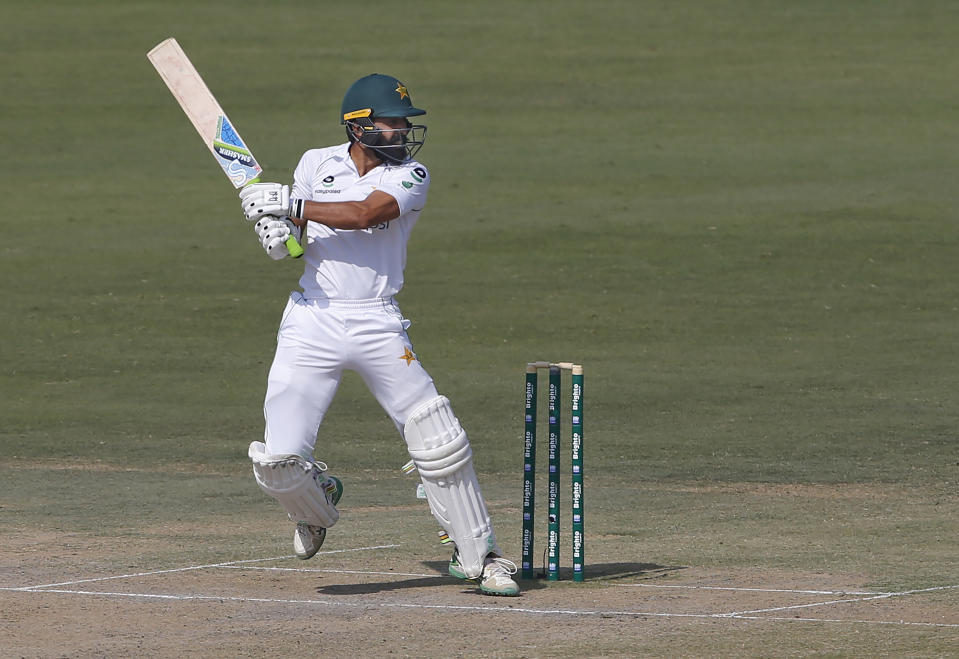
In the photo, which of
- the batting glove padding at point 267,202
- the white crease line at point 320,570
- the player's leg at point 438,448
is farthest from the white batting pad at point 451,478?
the batting glove padding at point 267,202

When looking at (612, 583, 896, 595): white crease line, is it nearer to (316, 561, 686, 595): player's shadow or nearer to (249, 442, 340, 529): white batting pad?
(316, 561, 686, 595): player's shadow

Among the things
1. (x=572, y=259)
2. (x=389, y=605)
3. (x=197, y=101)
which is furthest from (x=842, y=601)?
(x=572, y=259)

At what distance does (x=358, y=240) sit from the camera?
782cm

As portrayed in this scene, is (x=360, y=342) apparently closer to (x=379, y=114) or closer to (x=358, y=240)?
(x=358, y=240)

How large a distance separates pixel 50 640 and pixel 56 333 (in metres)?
11.0

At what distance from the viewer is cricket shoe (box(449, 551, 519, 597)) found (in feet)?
25.1

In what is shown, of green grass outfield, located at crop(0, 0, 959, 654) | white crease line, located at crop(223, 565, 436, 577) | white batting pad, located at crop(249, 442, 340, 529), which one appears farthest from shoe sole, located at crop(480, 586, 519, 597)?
green grass outfield, located at crop(0, 0, 959, 654)

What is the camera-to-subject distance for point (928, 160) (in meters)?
26.2

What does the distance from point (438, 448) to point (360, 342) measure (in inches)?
22.8

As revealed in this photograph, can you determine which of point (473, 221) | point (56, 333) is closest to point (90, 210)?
point (473, 221)

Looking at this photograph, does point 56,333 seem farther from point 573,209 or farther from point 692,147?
point 692,147

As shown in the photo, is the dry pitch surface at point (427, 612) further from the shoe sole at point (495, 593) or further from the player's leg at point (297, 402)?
the player's leg at point (297, 402)

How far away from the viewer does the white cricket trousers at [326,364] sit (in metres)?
7.70

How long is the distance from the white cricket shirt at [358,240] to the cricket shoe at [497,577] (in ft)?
4.19
